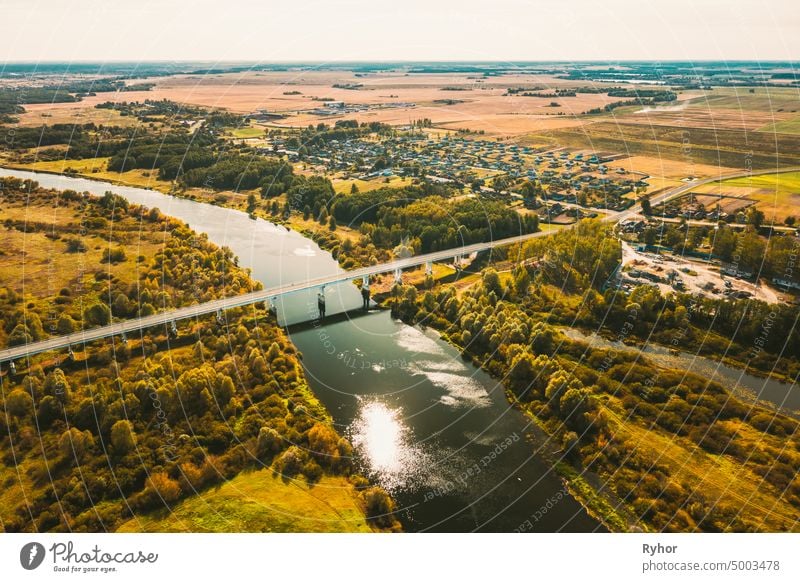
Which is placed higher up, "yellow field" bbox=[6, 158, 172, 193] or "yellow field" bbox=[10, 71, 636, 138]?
"yellow field" bbox=[10, 71, 636, 138]

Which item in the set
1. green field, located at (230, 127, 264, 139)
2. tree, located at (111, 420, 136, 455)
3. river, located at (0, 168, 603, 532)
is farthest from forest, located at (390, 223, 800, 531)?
green field, located at (230, 127, 264, 139)

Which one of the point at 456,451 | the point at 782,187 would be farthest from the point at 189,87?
the point at 456,451

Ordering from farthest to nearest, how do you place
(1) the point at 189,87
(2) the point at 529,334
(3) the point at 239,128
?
(1) the point at 189,87 < (3) the point at 239,128 < (2) the point at 529,334

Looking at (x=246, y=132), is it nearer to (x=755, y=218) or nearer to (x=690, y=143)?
(x=690, y=143)

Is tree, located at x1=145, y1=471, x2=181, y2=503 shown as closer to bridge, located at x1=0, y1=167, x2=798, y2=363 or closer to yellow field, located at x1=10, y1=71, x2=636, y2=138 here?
bridge, located at x1=0, y1=167, x2=798, y2=363

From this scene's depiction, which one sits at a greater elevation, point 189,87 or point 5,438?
point 189,87

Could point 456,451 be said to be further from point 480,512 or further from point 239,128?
point 239,128
